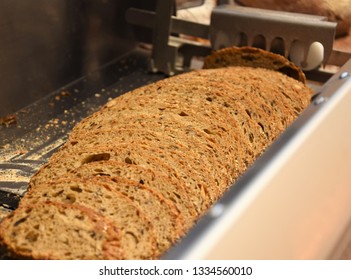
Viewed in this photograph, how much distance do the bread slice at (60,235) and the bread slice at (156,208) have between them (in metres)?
0.11

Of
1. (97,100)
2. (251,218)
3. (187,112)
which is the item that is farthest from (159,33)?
(251,218)

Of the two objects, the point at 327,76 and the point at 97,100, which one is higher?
the point at 327,76

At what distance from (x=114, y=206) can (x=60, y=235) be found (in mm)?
141

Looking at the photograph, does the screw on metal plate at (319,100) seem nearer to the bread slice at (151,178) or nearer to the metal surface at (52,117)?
the bread slice at (151,178)

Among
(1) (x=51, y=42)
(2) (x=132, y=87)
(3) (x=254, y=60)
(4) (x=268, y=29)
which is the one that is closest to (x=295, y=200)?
(3) (x=254, y=60)

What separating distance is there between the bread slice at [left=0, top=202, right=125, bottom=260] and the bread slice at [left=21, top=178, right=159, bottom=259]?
4 cm

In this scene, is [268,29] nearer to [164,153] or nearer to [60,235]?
[164,153]

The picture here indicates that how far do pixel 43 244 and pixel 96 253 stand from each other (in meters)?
0.11

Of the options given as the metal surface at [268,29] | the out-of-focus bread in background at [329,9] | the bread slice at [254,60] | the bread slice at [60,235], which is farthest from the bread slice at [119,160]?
the out-of-focus bread in background at [329,9]

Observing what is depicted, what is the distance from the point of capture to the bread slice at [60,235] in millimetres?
1194

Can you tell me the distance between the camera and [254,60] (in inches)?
89.2

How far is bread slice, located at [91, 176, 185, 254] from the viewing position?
132 cm

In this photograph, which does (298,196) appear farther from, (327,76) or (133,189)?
(327,76)

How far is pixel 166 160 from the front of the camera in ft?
4.98
